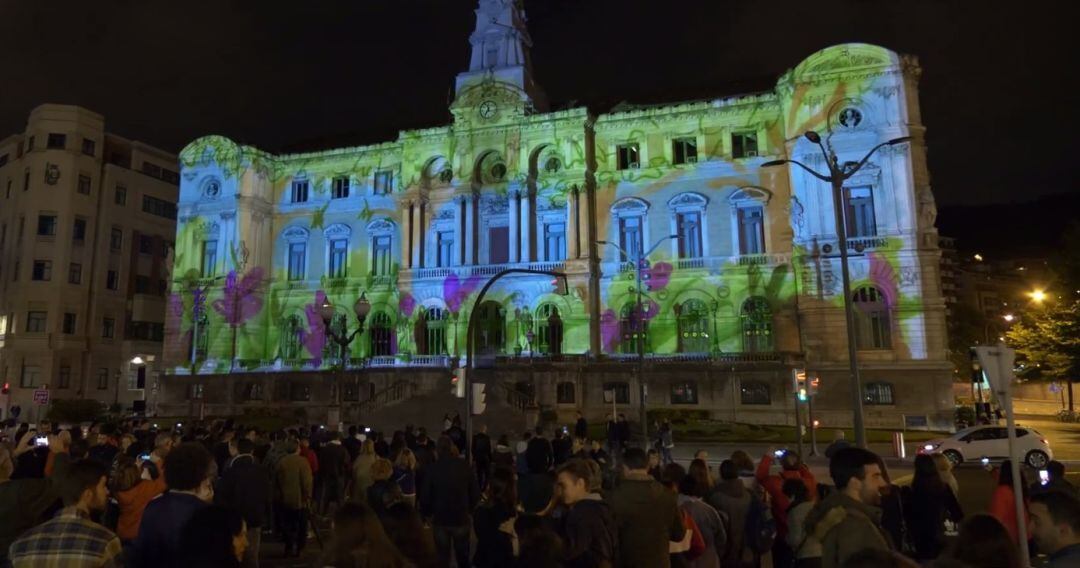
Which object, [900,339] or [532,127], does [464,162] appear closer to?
[532,127]

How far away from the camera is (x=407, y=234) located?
166 ft

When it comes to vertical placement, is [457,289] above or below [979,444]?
above

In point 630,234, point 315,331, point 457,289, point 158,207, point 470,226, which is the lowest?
point 315,331

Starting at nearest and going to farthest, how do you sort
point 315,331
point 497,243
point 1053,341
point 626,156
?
point 1053,341
point 626,156
point 497,243
point 315,331

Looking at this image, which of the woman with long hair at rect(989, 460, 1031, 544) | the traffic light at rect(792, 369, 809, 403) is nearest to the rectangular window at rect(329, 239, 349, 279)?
the traffic light at rect(792, 369, 809, 403)

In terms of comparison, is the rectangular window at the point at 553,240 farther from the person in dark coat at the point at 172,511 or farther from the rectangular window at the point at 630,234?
the person in dark coat at the point at 172,511

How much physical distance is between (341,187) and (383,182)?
3654 millimetres

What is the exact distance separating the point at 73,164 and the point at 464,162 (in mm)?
33490

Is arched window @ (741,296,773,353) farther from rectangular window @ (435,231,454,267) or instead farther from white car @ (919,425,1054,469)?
rectangular window @ (435,231,454,267)

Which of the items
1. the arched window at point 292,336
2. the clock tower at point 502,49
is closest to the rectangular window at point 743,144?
the clock tower at point 502,49

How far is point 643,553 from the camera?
21.2 ft

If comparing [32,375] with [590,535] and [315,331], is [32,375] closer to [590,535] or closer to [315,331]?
[315,331]

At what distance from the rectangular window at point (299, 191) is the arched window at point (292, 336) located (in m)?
9.08

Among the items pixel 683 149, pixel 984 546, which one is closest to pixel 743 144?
pixel 683 149
